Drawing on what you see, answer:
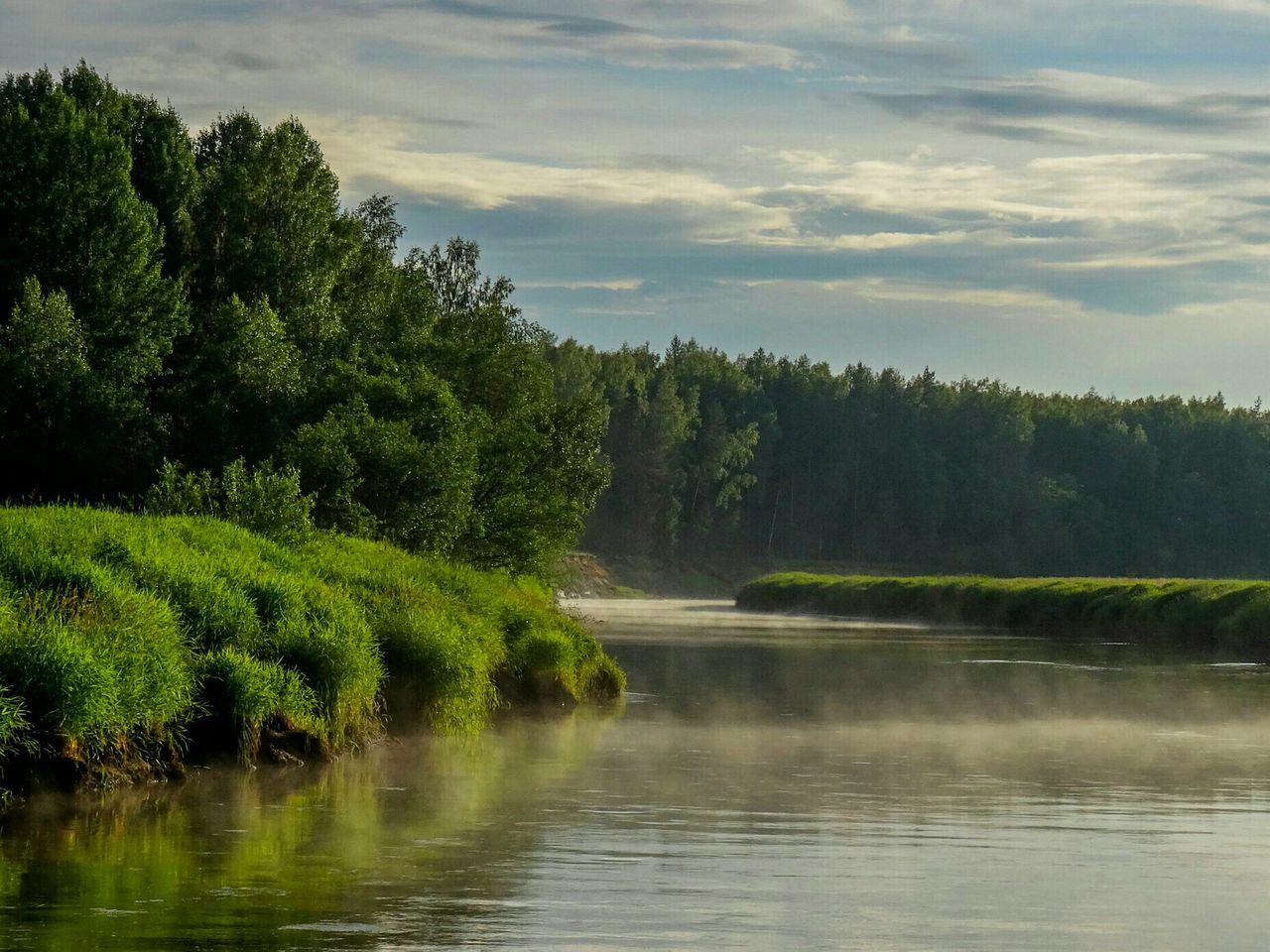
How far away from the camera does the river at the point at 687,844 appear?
1551 cm

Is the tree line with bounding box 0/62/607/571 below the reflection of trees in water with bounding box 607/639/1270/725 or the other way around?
the other way around

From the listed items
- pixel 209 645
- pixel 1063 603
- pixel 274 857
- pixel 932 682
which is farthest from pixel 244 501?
pixel 1063 603

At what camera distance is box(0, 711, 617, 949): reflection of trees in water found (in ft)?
49.8

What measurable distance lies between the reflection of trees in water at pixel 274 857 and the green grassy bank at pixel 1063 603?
178ft

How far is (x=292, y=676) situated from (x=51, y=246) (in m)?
34.3

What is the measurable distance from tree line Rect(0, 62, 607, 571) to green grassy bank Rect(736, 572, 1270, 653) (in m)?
28.7

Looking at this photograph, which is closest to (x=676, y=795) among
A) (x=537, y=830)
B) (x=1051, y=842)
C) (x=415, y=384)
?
(x=537, y=830)

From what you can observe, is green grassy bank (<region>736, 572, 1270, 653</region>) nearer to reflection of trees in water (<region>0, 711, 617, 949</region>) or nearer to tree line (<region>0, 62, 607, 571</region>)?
tree line (<region>0, 62, 607, 571</region>)

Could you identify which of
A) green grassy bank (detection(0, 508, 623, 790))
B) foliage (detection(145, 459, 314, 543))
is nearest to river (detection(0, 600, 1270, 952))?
green grassy bank (detection(0, 508, 623, 790))

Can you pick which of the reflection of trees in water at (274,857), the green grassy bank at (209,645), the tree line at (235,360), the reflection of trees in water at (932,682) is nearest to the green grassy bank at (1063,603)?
the reflection of trees in water at (932,682)

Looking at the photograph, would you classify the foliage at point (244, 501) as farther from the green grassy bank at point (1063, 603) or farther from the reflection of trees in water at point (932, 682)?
the green grassy bank at point (1063, 603)

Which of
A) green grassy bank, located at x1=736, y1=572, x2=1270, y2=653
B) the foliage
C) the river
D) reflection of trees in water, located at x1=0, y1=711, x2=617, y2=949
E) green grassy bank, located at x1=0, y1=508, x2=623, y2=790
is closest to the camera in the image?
reflection of trees in water, located at x1=0, y1=711, x2=617, y2=949

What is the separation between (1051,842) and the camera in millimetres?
21281

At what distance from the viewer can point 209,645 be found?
2600cm
